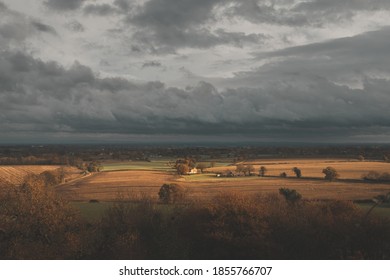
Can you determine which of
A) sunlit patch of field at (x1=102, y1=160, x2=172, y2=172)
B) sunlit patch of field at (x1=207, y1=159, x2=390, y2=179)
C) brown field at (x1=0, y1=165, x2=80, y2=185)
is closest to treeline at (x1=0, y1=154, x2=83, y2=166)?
brown field at (x1=0, y1=165, x2=80, y2=185)

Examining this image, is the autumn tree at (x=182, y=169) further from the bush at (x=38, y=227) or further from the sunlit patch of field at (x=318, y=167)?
the bush at (x=38, y=227)

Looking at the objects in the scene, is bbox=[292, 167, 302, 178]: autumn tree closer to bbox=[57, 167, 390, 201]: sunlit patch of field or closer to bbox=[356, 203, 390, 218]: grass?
bbox=[57, 167, 390, 201]: sunlit patch of field

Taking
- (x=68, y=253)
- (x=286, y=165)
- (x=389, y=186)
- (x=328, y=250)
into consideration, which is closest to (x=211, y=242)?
(x=328, y=250)

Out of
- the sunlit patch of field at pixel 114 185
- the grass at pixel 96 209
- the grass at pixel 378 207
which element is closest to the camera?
the grass at pixel 378 207

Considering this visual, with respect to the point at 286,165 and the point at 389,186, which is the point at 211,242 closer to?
the point at 389,186

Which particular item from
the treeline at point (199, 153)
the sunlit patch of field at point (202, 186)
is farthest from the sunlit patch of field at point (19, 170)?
the sunlit patch of field at point (202, 186)

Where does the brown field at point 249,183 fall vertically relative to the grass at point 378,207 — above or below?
above

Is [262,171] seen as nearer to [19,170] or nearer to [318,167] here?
[318,167]
